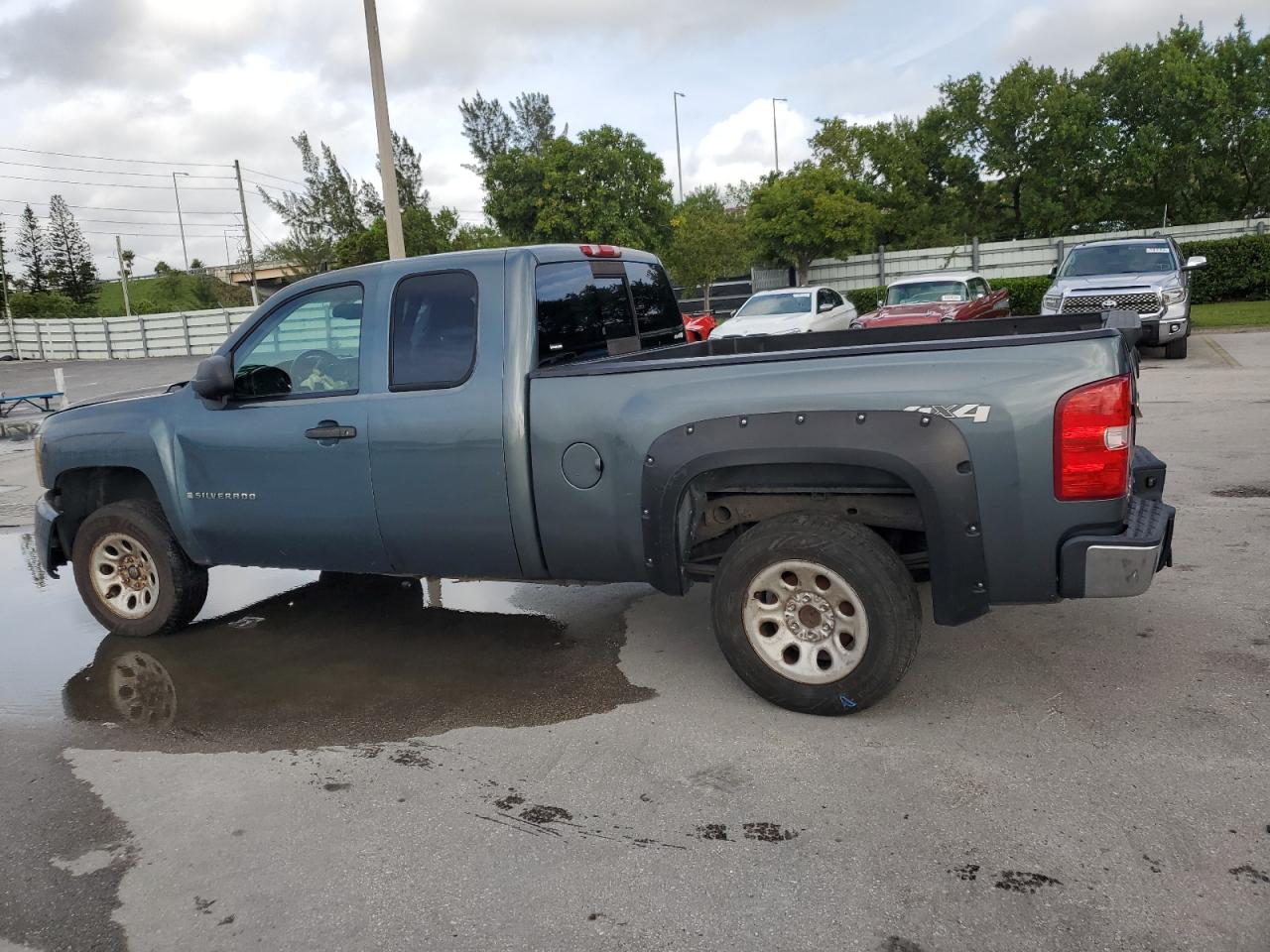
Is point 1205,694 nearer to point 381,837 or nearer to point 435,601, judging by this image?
point 381,837

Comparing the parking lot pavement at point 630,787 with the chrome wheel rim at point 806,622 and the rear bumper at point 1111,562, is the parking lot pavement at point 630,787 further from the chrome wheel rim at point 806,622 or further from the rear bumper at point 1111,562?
the rear bumper at point 1111,562

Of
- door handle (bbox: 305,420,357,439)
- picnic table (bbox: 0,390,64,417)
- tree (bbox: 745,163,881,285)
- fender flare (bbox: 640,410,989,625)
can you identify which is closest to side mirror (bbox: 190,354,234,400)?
door handle (bbox: 305,420,357,439)

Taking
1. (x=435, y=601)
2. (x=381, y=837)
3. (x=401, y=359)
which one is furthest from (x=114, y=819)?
(x=435, y=601)

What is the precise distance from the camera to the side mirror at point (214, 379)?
191 inches

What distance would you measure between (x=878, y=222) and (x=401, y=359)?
1440 inches

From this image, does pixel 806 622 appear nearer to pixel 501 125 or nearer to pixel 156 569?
pixel 156 569

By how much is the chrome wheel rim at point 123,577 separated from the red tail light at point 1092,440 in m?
4.54

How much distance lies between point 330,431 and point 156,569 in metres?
1.49

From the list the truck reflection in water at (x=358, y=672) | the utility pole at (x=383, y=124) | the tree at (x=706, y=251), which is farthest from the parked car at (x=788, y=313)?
the tree at (x=706, y=251)

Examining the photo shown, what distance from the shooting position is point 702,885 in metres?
2.90

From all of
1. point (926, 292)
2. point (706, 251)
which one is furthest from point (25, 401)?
point (706, 251)

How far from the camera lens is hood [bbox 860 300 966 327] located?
18094mm

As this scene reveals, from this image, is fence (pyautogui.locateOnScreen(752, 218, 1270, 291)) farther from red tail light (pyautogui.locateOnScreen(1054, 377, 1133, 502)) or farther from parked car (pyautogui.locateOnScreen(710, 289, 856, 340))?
red tail light (pyautogui.locateOnScreen(1054, 377, 1133, 502))

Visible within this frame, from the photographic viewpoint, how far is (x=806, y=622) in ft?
12.9
